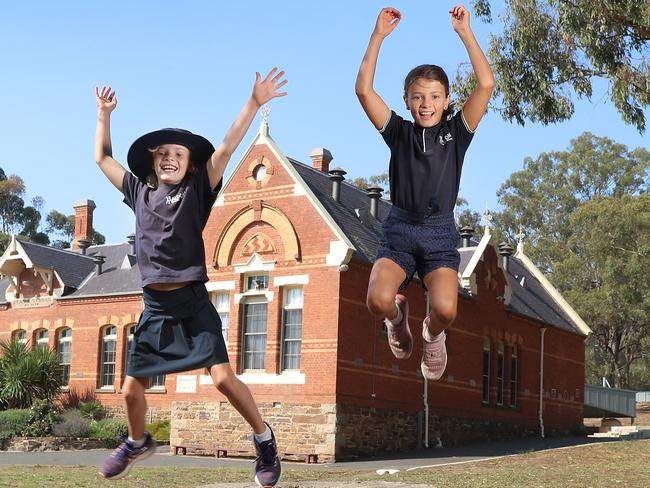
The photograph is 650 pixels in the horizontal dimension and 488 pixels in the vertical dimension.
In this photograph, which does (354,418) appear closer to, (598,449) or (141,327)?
(598,449)

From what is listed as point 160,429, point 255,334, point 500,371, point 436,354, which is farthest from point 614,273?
point 436,354

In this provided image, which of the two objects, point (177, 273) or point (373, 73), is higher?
point (373, 73)

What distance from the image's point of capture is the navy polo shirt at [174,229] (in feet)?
18.1

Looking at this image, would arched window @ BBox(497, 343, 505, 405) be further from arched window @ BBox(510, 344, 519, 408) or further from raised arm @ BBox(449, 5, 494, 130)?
raised arm @ BBox(449, 5, 494, 130)

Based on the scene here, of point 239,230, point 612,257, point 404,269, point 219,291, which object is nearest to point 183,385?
point 219,291

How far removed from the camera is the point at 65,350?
34969 mm

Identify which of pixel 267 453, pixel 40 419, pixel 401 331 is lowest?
pixel 40 419

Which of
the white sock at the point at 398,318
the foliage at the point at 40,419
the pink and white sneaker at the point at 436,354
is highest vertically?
the white sock at the point at 398,318

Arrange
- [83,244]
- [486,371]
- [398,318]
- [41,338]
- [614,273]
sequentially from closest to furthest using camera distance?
[398,318] < [486,371] < [41,338] < [83,244] < [614,273]

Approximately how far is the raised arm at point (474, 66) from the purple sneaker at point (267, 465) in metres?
2.36

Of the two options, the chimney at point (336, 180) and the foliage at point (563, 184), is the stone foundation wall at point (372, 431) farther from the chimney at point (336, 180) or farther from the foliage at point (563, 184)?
the foliage at point (563, 184)

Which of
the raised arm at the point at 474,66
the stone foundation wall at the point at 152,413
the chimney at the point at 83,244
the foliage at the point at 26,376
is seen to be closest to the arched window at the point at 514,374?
the stone foundation wall at the point at 152,413

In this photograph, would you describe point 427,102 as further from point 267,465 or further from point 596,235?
point 596,235

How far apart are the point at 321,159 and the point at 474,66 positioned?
84.8ft
